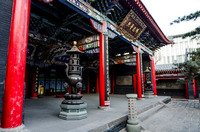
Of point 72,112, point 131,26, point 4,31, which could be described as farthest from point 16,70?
point 131,26

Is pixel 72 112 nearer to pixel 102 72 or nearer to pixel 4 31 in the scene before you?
pixel 102 72

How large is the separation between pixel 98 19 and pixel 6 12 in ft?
9.93

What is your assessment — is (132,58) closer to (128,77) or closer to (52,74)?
(128,77)

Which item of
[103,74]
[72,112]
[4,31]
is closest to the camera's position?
[4,31]

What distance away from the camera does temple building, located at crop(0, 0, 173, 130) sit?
2.23 meters

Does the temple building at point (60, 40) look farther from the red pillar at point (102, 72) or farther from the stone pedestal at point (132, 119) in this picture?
the stone pedestal at point (132, 119)

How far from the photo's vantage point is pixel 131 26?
673cm

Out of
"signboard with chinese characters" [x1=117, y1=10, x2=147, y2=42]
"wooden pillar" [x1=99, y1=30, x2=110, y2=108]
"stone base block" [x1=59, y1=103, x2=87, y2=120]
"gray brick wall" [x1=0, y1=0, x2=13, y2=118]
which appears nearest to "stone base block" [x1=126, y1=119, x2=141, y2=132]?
"stone base block" [x1=59, y1=103, x2=87, y2=120]

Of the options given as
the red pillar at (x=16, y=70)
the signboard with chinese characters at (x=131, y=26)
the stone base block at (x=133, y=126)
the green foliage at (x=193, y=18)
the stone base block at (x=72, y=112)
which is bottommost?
the stone base block at (x=133, y=126)

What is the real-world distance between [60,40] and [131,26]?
13.7 feet

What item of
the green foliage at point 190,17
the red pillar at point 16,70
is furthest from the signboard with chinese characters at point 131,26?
the red pillar at point 16,70

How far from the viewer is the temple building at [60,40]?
2227 mm

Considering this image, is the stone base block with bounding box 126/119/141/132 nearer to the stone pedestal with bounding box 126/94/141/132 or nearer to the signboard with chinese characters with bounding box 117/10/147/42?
the stone pedestal with bounding box 126/94/141/132

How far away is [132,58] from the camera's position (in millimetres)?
9602
